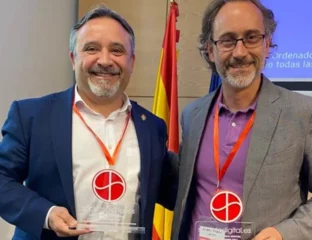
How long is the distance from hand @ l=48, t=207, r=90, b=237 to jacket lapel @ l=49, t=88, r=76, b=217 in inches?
3.9

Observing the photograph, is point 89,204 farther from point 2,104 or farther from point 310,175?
point 2,104

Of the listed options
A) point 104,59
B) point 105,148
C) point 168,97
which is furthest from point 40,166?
point 168,97

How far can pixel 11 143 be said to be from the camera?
1698mm

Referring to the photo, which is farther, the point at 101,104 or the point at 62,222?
the point at 101,104

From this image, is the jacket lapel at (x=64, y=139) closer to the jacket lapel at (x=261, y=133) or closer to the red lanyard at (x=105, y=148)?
the red lanyard at (x=105, y=148)

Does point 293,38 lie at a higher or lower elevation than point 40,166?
higher

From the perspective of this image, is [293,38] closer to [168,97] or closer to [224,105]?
[168,97]

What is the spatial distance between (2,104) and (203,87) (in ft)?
4.88

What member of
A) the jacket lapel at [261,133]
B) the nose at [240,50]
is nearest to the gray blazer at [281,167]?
the jacket lapel at [261,133]

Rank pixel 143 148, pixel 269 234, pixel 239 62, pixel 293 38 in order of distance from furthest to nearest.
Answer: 1. pixel 293 38
2. pixel 143 148
3. pixel 239 62
4. pixel 269 234

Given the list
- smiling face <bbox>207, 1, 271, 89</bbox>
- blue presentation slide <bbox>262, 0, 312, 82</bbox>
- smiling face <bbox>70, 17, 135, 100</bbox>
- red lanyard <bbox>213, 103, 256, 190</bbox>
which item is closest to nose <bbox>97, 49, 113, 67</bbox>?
smiling face <bbox>70, 17, 135, 100</bbox>

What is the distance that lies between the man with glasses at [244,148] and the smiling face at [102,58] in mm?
373

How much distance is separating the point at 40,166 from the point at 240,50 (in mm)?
891

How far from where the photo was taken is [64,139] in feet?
5.65
